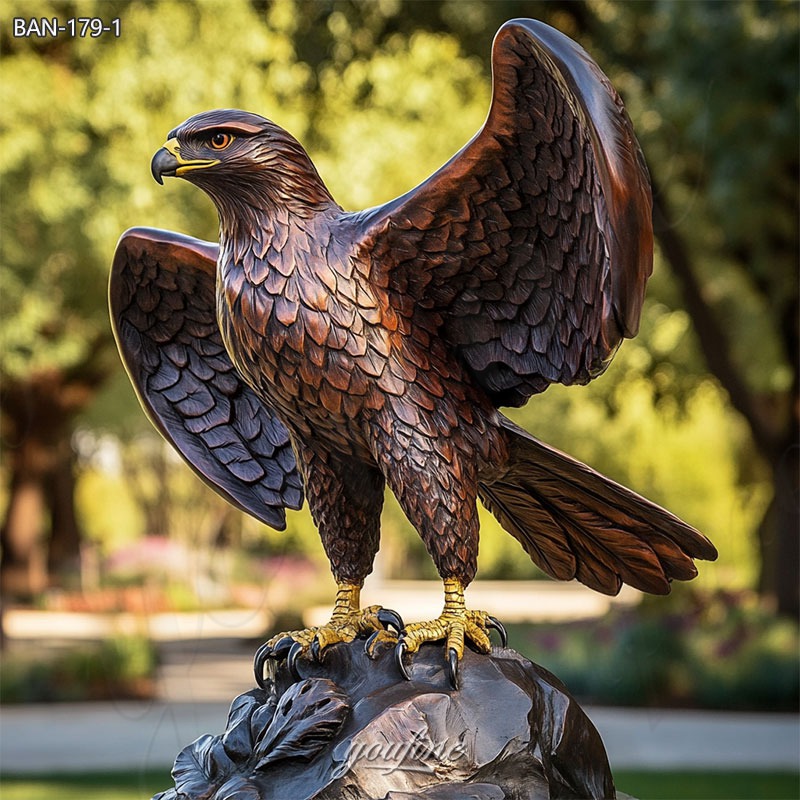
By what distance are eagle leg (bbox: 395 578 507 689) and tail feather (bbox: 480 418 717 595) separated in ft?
1.15

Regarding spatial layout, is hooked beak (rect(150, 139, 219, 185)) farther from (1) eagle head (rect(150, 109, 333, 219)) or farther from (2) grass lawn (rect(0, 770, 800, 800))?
(2) grass lawn (rect(0, 770, 800, 800))

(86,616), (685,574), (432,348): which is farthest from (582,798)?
(86,616)

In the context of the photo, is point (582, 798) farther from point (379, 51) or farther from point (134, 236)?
point (379, 51)

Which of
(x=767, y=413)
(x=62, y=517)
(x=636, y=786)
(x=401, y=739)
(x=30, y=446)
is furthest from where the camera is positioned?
(x=62, y=517)

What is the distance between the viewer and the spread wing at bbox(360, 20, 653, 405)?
8.62ft

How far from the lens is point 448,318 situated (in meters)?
3.21

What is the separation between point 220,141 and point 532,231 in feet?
2.66

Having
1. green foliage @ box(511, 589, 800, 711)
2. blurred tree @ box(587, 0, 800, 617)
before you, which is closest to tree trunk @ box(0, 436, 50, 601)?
green foliage @ box(511, 589, 800, 711)

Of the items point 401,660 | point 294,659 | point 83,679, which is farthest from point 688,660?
point 401,660

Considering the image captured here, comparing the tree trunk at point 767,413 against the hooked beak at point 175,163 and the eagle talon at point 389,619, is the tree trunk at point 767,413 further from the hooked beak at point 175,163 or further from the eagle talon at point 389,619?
the hooked beak at point 175,163

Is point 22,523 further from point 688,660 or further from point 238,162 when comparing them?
point 238,162

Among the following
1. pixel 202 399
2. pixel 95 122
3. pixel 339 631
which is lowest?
pixel 339 631

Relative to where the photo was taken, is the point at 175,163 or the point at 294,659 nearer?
the point at 175,163

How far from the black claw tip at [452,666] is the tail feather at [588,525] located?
54cm
